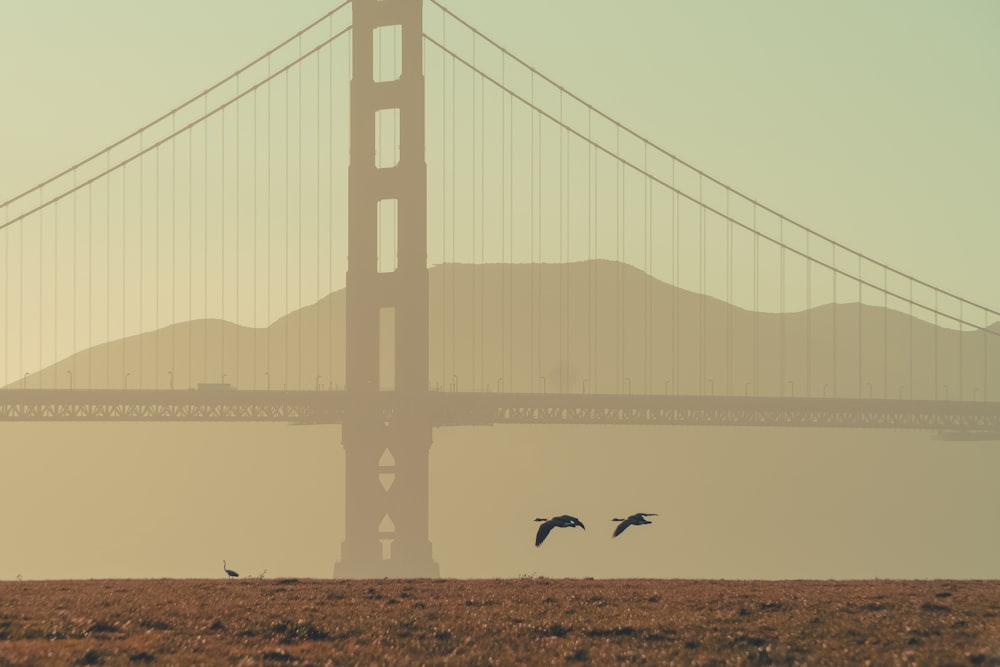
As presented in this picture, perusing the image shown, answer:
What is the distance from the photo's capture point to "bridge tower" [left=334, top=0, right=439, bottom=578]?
85.9m

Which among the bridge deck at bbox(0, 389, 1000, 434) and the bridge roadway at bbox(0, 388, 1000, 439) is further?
the bridge deck at bbox(0, 389, 1000, 434)

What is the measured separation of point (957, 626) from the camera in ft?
76.9

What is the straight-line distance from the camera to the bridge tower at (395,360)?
85.9m

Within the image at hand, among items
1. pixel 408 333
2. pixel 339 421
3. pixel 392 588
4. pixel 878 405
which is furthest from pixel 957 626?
pixel 878 405

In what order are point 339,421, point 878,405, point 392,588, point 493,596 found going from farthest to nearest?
point 878,405 → point 339,421 → point 392,588 → point 493,596

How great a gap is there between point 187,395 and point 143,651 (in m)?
74.7

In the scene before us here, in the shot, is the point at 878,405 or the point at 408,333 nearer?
the point at 408,333

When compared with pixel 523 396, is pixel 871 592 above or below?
below

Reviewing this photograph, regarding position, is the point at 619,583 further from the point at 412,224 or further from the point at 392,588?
the point at 412,224

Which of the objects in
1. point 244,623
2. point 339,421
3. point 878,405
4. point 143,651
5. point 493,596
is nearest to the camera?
point 143,651

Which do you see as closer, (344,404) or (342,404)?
(344,404)

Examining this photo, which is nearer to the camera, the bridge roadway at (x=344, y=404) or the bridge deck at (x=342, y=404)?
the bridge roadway at (x=344, y=404)

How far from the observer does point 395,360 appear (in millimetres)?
85438

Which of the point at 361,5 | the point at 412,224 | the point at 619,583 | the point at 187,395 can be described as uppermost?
the point at 361,5
